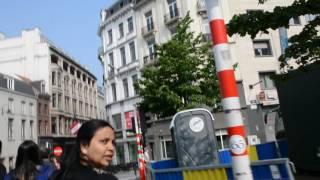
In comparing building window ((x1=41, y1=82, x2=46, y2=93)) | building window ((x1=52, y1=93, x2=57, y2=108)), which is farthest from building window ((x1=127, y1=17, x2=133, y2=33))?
building window ((x1=52, y1=93, x2=57, y2=108))

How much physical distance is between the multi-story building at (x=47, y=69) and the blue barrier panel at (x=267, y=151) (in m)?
37.5

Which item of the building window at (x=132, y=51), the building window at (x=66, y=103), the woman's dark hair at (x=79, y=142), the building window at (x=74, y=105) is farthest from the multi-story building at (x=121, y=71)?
the woman's dark hair at (x=79, y=142)

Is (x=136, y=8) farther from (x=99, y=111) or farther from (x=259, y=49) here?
(x=99, y=111)

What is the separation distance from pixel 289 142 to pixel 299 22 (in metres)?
23.5

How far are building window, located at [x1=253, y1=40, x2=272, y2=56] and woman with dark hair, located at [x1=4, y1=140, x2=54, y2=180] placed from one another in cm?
3071

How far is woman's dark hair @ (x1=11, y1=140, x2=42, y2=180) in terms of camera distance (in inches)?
140

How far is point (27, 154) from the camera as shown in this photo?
3.63 m

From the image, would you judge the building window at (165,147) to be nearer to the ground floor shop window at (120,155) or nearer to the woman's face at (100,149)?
the ground floor shop window at (120,155)

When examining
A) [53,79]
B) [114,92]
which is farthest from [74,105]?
[114,92]

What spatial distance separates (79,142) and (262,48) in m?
32.3

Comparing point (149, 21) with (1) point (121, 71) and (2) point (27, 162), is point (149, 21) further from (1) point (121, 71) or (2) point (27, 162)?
(2) point (27, 162)

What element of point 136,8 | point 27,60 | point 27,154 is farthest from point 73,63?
point 27,154

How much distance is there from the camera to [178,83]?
23766 mm

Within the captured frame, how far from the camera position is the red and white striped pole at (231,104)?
3.32m
